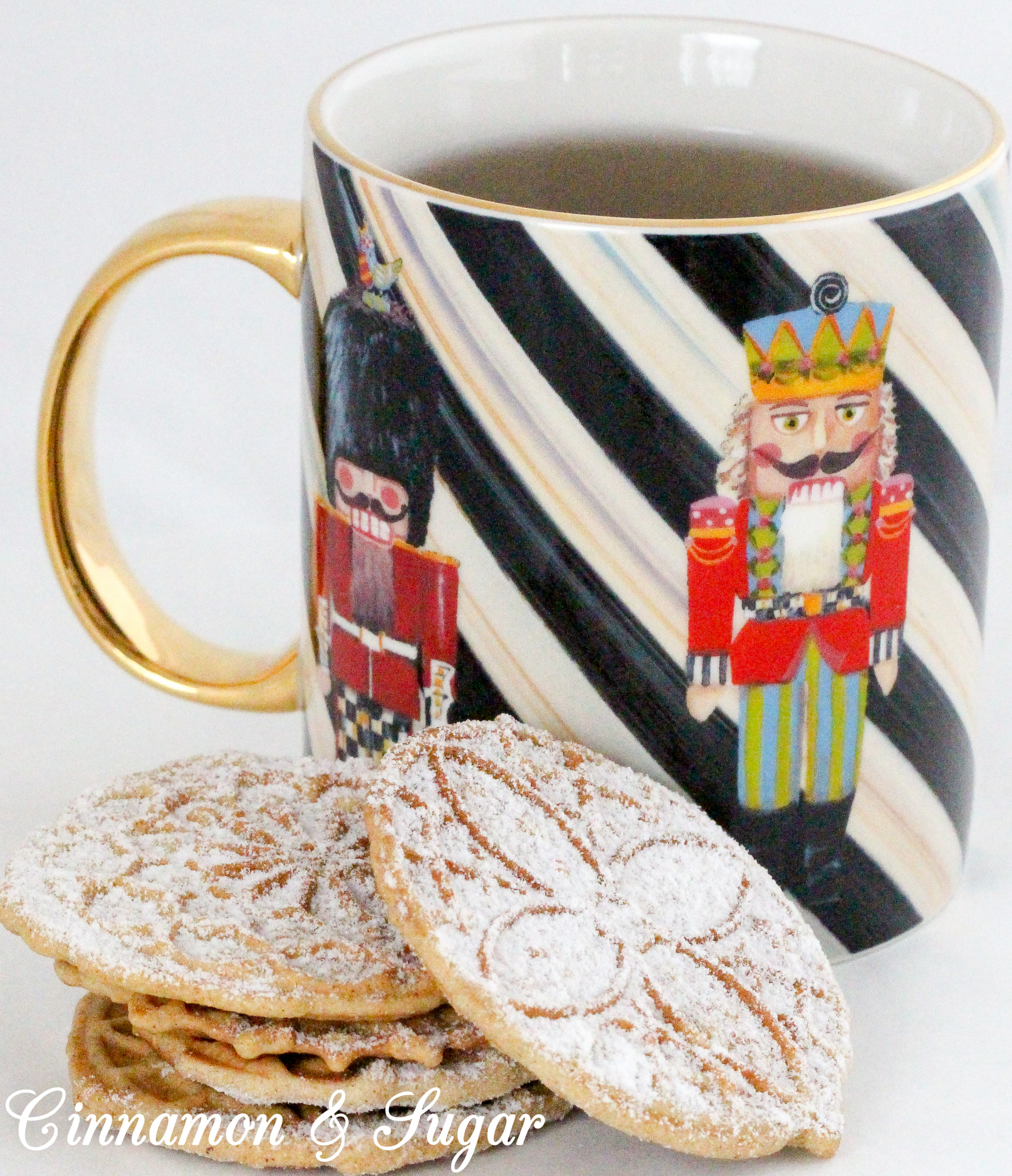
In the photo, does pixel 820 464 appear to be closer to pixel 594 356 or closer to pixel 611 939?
pixel 594 356

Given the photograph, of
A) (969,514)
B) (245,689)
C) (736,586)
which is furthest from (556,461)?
(245,689)

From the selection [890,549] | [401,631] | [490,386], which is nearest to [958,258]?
[890,549]

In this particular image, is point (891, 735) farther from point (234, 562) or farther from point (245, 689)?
point (234, 562)

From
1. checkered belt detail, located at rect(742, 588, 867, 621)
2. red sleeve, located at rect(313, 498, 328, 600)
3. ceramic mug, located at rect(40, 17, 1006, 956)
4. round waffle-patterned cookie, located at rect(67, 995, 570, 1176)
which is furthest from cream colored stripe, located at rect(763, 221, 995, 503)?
round waffle-patterned cookie, located at rect(67, 995, 570, 1176)

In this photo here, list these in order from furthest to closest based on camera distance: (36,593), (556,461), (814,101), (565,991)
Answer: (36,593), (814,101), (556,461), (565,991)

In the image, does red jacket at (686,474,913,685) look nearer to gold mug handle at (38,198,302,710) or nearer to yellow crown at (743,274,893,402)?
yellow crown at (743,274,893,402)

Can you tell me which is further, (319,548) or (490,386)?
(319,548)
